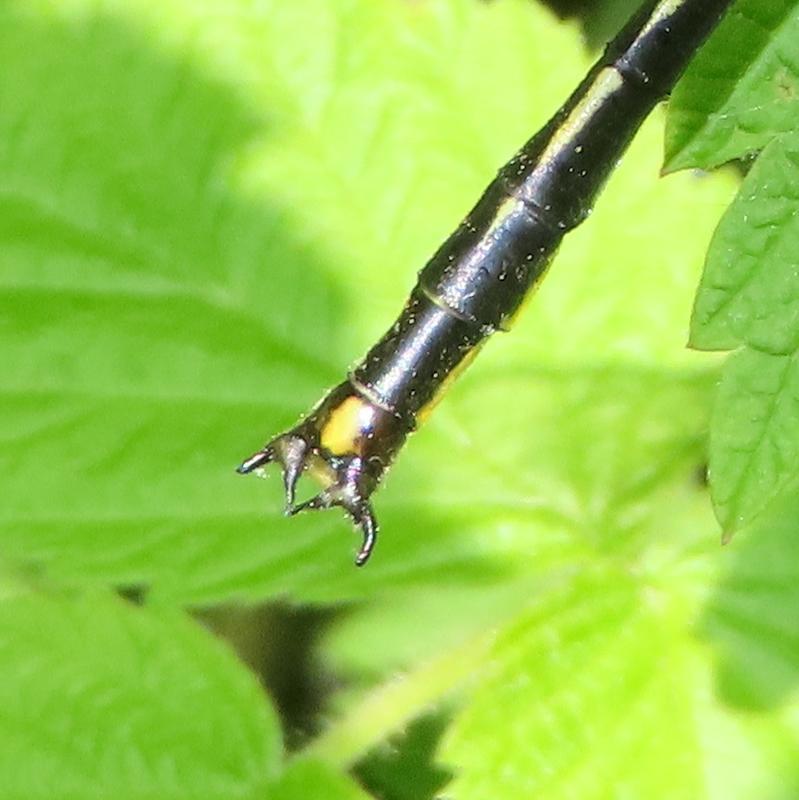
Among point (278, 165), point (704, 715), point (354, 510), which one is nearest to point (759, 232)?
point (354, 510)

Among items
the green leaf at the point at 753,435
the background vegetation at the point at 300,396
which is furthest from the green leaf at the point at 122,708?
the green leaf at the point at 753,435

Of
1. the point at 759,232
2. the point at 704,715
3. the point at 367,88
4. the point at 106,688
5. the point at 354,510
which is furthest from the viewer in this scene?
the point at 367,88

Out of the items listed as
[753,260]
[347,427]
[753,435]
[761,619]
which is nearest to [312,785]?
[347,427]

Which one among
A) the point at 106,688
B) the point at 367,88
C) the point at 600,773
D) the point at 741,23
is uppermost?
the point at 741,23

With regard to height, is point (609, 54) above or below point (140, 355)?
above

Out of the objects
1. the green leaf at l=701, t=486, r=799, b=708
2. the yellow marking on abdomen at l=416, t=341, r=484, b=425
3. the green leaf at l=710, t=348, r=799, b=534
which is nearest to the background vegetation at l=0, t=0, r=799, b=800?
the green leaf at l=701, t=486, r=799, b=708

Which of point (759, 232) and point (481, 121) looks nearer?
point (759, 232)

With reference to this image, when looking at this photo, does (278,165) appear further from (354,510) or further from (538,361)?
(354,510)
